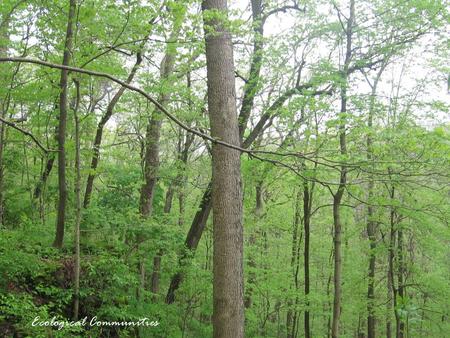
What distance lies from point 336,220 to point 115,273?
563 centimetres

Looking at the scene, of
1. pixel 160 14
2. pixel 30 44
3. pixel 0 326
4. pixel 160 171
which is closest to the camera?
pixel 0 326

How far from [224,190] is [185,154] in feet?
25.5

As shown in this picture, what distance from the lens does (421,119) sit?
33.9 ft

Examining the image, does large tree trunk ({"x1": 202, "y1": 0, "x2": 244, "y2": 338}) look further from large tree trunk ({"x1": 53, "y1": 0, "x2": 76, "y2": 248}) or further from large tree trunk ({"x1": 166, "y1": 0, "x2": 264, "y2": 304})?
large tree trunk ({"x1": 166, "y1": 0, "x2": 264, "y2": 304})

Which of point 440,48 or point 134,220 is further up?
point 440,48

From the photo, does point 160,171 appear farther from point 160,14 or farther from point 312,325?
point 312,325

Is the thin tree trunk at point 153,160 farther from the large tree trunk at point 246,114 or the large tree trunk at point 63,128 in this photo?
the large tree trunk at point 63,128

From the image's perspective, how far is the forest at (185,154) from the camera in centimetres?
474

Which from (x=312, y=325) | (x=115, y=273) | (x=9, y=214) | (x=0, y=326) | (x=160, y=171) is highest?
(x=160, y=171)

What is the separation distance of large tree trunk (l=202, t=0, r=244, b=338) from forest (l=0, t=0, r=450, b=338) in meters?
0.02

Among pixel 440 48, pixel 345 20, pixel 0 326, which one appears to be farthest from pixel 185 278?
pixel 440 48

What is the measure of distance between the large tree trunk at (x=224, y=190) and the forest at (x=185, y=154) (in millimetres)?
Result: 20

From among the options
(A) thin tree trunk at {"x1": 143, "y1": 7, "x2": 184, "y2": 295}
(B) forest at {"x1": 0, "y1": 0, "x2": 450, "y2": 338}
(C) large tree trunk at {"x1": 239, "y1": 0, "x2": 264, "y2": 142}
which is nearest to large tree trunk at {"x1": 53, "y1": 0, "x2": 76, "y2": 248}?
(B) forest at {"x1": 0, "y1": 0, "x2": 450, "y2": 338}

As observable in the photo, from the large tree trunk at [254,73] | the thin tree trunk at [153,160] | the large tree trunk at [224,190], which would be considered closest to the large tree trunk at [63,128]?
the large tree trunk at [224,190]
